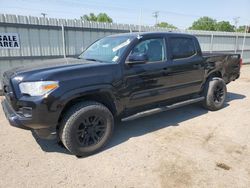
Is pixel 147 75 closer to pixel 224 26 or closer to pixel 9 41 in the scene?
pixel 9 41

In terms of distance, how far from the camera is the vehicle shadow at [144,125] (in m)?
3.78

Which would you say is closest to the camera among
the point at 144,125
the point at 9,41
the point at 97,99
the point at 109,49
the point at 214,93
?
the point at 97,99

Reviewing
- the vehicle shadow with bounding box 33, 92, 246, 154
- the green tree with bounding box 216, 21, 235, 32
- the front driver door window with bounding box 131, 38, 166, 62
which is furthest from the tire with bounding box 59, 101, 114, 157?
the green tree with bounding box 216, 21, 235, 32

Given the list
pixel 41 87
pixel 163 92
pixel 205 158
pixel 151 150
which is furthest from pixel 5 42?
pixel 205 158

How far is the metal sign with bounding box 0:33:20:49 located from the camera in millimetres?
6836

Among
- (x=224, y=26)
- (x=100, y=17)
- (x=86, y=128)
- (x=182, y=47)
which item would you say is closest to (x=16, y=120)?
(x=86, y=128)

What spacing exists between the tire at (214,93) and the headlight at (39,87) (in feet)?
12.3

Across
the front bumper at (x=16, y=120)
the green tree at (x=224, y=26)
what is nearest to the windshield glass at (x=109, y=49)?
the front bumper at (x=16, y=120)

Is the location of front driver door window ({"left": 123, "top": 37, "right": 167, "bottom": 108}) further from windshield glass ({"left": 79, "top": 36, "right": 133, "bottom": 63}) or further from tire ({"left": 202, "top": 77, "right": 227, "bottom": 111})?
tire ({"left": 202, "top": 77, "right": 227, "bottom": 111})

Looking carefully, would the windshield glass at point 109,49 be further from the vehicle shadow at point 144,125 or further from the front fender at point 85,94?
the vehicle shadow at point 144,125

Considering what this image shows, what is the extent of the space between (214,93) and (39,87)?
419cm

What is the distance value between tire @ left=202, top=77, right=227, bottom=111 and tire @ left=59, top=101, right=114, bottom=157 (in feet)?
9.28

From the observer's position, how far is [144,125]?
15.2 ft

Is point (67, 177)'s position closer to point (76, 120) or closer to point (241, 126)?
point (76, 120)
